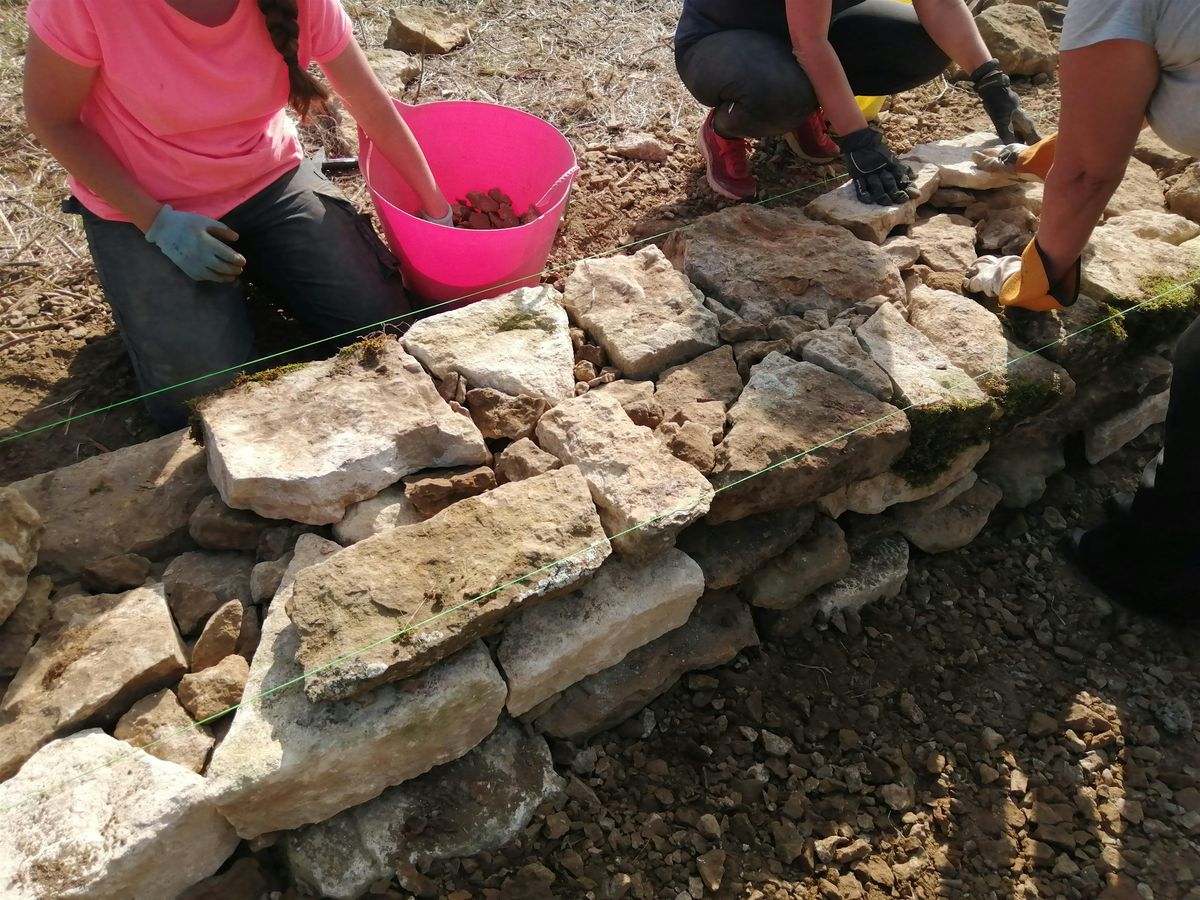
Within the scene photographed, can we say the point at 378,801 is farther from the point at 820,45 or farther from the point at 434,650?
the point at 820,45

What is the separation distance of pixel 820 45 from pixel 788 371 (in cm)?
118

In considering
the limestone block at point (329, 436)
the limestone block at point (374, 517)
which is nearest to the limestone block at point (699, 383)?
the limestone block at point (329, 436)

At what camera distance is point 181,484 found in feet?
6.79

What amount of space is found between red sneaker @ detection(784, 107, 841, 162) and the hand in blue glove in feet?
7.07

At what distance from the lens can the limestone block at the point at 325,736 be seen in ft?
5.24

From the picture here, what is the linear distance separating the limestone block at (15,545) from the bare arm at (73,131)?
0.80 m

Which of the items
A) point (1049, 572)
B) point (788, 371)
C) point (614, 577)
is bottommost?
point (1049, 572)

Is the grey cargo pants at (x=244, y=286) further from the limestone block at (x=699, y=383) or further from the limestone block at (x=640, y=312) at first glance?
the limestone block at (x=699, y=383)

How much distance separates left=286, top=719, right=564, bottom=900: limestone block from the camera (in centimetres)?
174

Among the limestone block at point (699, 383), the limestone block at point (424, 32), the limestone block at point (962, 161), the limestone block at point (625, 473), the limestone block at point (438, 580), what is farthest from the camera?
the limestone block at point (424, 32)

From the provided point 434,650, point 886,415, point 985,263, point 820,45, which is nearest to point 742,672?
point 886,415

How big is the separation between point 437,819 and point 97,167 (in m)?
1.76

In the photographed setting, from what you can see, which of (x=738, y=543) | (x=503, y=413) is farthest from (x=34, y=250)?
(x=738, y=543)

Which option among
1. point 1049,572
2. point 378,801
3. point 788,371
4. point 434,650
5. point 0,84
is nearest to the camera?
point 434,650
